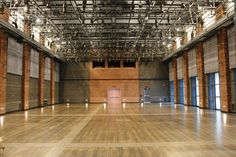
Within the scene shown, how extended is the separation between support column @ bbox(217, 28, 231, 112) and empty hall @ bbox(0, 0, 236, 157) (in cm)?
9

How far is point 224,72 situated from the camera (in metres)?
23.1

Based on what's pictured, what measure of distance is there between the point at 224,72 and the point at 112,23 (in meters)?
11.8

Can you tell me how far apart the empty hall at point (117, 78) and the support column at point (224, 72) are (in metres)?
0.09

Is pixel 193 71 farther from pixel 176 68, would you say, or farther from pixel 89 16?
pixel 89 16

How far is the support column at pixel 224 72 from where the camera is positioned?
2283 centimetres

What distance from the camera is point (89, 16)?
86.3 feet

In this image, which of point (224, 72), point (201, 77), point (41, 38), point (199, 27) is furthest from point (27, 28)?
point (224, 72)

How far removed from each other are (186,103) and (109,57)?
14.3 metres

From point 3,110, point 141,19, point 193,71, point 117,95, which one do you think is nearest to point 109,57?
point 117,95

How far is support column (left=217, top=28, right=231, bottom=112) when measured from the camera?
2283 cm

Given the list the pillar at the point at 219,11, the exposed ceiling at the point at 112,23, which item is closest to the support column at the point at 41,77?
the exposed ceiling at the point at 112,23

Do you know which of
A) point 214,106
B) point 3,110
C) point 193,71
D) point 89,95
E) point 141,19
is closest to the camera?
point 3,110

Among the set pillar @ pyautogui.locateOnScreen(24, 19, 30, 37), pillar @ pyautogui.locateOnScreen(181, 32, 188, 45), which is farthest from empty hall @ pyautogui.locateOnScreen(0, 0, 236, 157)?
pillar @ pyautogui.locateOnScreen(181, 32, 188, 45)

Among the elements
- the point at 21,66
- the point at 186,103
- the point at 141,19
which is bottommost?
the point at 186,103
